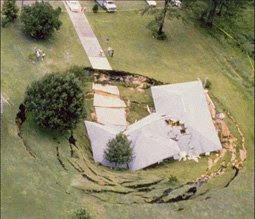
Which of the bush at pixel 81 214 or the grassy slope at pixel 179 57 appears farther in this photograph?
the grassy slope at pixel 179 57

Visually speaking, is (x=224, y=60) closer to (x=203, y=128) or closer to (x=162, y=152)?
(x=203, y=128)

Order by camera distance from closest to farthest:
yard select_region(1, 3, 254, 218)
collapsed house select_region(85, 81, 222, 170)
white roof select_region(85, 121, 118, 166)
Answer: yard select_region(1, 3, 254, 218) → white roof select_region(85, 121, 118, 166) → collapsed house select_region(85, 81, 222, 170)

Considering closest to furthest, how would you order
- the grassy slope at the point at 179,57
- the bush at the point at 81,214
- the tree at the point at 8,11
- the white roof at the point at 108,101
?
the bush at the point at 81,214 < the white roof at the point at 108,101 < the grassy slope at the point at 179,57 < the tree at the point at 8,11

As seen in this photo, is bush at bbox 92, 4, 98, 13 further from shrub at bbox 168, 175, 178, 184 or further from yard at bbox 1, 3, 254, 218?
shrub at bbox 168, 175, 178, 184

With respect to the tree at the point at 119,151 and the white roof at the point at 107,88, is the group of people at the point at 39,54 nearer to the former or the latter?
the white roof at the point at 107,88

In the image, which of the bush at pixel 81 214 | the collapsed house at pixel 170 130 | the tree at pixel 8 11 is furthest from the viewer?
the tree at pixel 8 11

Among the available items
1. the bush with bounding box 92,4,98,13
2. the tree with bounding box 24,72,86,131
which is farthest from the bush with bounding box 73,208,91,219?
the bush with bounding box 92,4,98,13

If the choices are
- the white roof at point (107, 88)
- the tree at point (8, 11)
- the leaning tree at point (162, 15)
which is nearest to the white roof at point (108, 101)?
the white roof at point (107, 88)
